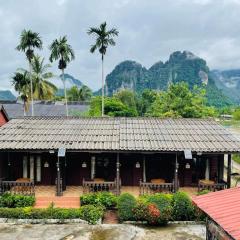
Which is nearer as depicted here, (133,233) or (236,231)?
(236,231)

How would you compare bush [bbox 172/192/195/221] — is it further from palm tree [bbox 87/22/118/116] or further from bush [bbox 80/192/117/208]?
palm tree [bbox 87/22/118/116]

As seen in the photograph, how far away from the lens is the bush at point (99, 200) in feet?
66.0

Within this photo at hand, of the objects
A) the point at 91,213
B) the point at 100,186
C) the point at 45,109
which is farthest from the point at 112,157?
the point at 45,109

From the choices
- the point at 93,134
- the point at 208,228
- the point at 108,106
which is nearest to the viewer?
the point at 208,228

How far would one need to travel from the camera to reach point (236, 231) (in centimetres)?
894

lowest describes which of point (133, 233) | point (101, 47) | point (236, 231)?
point (133, 233)

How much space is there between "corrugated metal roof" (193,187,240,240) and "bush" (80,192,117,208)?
8.90 metres

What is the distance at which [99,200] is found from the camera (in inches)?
793

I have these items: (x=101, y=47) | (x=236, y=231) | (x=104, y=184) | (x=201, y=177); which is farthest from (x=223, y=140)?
(x=101, y=47)

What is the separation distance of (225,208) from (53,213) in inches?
413

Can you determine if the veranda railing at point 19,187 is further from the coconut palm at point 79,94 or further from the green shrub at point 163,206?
the coconut palm at point 79,94

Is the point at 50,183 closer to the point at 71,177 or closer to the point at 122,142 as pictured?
the point at 71,177

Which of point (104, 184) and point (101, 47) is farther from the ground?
point (101, 47)

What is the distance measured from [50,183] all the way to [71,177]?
1.33 metres
